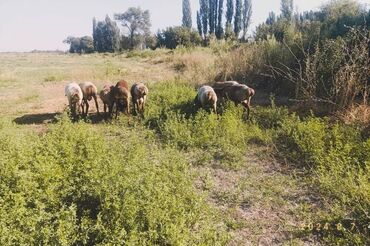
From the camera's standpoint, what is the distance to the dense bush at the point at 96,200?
→ 415 centimetres

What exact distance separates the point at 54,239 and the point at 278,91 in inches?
394

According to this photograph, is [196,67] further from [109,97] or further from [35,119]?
[35,119]

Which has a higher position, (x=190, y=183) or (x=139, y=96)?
(x=139, y=96)

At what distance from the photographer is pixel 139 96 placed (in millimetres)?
10156

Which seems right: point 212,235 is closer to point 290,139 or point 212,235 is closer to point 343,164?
point 343,164

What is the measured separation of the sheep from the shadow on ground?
15.9ft

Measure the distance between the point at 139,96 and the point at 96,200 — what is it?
5518 millimetres

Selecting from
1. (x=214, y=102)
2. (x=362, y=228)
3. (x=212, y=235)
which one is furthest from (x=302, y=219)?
(x=214, y=102)

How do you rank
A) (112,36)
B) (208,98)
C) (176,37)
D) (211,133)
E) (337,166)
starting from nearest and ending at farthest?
1. (337,166)
2. (211,133)
3. (208,98)
4. (176,37)
5. (112,36)

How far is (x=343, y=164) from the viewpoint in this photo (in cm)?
629

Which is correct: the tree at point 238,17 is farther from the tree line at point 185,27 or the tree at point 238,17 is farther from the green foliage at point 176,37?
the green foliage at point 176,37

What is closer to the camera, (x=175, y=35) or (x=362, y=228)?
(x=362, y=228)
